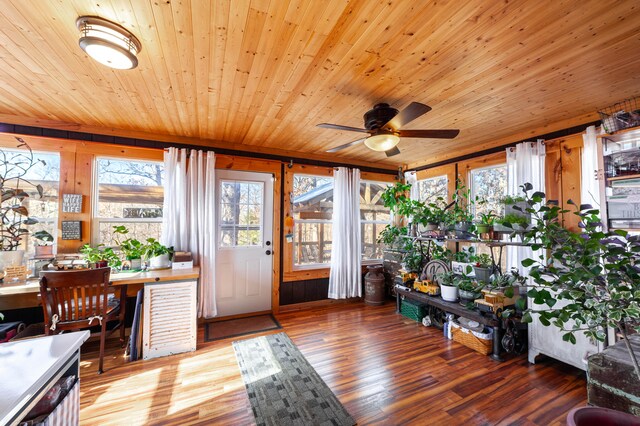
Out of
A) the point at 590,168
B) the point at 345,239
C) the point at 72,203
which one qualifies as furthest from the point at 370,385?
the point at 72,203

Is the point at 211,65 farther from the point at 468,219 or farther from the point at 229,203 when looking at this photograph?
the point at 468,219

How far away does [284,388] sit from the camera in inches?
85.0

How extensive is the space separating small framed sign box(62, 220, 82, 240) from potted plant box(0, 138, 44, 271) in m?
0.26

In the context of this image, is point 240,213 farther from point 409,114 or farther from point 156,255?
point 409,114

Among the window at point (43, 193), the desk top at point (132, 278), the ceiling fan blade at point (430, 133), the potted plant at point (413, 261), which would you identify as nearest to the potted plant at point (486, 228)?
the potted plant at point (413, 261)

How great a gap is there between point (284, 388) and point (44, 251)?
2942 millimetres

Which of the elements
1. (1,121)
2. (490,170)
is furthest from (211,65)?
(490,170)

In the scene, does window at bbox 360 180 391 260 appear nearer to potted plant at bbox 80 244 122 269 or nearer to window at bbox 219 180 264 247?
window at bbox 219 180 264 247

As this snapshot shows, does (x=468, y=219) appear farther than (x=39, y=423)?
Yes

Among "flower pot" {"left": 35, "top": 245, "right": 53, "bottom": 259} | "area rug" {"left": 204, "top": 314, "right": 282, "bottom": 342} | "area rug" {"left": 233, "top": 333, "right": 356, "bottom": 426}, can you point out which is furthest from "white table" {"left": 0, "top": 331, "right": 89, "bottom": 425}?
"flower pot" {"left": 35, "top": 245, "right": 53, "bottom": 259}

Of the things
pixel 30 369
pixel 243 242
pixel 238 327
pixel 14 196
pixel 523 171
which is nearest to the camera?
pixel 30 369

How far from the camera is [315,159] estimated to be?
14.1ft

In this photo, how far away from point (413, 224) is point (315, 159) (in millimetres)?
1849

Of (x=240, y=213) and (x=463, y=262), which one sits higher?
(x=240, y=213)
